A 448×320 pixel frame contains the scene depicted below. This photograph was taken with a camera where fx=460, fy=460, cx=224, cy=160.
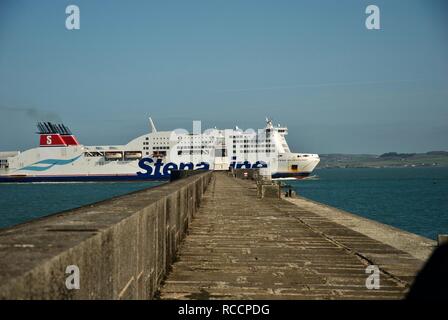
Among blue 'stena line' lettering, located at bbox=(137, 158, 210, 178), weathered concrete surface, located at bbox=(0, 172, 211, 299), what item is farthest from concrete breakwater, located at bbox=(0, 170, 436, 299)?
blue 'stena line' lettering, located at bbox=(137, 158, 210, 178)

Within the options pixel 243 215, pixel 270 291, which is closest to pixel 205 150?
pixel 243 215

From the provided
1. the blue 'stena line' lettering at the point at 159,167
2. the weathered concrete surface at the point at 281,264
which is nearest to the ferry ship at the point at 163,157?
the blue 'stena line' lettering at the point at 159,167

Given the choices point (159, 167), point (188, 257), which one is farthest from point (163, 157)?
point (188, 257)

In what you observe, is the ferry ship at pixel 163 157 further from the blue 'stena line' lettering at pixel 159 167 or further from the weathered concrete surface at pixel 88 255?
the weathered concrete surface at pixel 88 255

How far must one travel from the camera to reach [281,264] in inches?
227

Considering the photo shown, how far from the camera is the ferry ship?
86250mm

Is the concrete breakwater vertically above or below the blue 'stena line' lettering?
above

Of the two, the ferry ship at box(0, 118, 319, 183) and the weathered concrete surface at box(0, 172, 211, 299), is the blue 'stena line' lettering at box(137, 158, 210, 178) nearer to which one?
the ferry ship at box(0, 118, 319, 183)

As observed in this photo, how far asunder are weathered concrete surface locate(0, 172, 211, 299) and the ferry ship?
80878mm

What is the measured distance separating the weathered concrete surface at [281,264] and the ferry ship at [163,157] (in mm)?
76268

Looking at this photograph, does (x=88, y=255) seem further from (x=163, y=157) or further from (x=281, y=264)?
(x=163, y=157)

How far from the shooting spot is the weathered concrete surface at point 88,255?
175 centimetres
